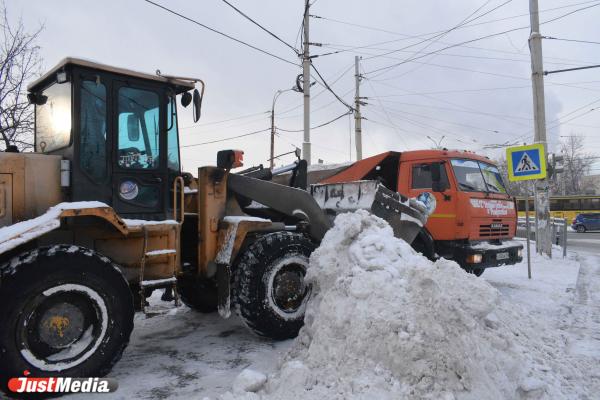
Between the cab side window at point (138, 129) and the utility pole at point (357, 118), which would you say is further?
the utility pole at point (357, 118)

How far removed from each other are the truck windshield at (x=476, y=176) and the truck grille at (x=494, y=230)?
Answer: 2.08 ft

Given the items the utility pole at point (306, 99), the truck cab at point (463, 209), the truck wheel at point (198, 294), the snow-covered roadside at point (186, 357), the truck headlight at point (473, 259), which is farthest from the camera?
the utility pole at point (306, 99)

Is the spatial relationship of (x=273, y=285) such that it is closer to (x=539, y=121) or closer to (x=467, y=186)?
(x=467, y=186)

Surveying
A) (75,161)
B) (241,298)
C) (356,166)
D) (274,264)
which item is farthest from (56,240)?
(356,166)

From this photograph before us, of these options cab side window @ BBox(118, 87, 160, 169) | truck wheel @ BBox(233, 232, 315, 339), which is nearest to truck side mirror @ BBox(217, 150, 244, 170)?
cab side window @ BBox(118, 87, 160, 169)

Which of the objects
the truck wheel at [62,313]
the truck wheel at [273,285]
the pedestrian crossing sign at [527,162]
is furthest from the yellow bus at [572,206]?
the truck wheel at [62,313]

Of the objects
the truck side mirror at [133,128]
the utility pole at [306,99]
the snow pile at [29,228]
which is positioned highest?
the utility pole at [306,99]

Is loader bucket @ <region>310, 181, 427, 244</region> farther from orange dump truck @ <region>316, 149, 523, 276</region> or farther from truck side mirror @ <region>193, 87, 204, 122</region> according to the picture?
truck side mirror @ <region>193, 87, 204, 122</region>

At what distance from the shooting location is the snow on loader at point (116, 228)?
11.1ft

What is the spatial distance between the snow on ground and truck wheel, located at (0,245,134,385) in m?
0.43

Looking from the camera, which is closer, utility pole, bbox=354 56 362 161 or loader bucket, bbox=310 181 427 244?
loader bucket, bbox=310 181 427 244

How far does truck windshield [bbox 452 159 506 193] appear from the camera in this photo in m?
7.63

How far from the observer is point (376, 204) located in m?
6.11

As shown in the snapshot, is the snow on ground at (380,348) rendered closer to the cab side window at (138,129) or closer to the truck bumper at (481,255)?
the cab side window at (138,129)
